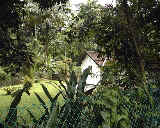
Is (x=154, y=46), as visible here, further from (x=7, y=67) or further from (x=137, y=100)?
(x=7, y=67)

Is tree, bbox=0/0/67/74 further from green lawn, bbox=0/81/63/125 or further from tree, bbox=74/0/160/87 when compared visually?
tree, bbox=74/0/160/87

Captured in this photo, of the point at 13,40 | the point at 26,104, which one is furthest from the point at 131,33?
the point at 26,104

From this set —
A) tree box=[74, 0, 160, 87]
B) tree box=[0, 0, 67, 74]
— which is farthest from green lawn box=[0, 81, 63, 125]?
tree box=[74, 0, 160, 87]

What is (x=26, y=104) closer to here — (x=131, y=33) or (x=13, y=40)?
(x=13, y=40)

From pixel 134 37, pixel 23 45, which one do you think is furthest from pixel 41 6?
pixel 134 37

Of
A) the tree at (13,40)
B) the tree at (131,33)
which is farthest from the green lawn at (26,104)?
the tree at (131,33)

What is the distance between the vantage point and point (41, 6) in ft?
17.0

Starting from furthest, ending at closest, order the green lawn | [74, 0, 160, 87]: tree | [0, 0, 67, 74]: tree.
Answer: [0, 0, 67, 74]: tree < [74, 0, 160, 87]: tree < the green lawn

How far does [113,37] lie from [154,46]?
78cm

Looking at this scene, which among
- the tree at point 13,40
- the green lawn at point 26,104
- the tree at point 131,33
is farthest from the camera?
the tree at point 13,40

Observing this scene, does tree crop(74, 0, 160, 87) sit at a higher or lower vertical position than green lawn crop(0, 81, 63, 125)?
higher

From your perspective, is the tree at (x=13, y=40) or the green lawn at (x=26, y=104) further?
the tree at (x=13, y=40)

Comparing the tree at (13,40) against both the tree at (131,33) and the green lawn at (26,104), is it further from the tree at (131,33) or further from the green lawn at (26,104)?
the tree at (131,33)

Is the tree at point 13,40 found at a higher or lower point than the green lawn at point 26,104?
higher
